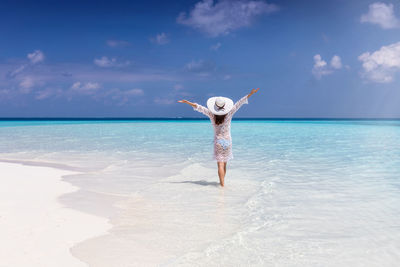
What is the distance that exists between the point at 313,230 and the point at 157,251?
87.4 inches

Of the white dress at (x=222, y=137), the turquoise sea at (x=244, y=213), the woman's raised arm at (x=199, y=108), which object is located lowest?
the turquoise sea at (x=244, y=213)

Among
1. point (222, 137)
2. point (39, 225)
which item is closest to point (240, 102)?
point (222, 137)

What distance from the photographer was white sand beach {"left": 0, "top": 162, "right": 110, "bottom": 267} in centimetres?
363

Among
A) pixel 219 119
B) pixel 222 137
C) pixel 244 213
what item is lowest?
pixel 244 213

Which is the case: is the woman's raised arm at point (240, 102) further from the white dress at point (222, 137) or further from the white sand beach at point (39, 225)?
the white sand beach at point (39, 225)

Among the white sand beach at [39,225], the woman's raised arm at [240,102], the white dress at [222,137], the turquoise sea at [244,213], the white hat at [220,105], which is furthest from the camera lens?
the white dress at [222,137]

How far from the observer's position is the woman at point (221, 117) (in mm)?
6863

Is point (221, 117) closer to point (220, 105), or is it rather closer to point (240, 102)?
point (220, 105)

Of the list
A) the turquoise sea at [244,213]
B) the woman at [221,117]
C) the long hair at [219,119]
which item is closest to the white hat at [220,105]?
the woman at [221,117]

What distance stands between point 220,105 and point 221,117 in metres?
0.35

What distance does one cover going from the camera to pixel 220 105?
677 cm

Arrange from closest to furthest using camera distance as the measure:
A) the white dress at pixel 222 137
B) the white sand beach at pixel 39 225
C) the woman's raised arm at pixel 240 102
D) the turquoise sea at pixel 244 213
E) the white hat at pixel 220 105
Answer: the white sand beach at pixel 39 225, the turquoise sea at pixel 244 213, the white hat at pixel 220 105, the woman's raised arm at pixel 240 102, the white dress at pixel 222 137

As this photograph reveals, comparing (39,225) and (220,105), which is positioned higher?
(220,105)

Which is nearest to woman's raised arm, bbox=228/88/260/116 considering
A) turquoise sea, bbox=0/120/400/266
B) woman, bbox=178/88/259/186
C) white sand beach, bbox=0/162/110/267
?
woman, bbox=178/88/259/186
